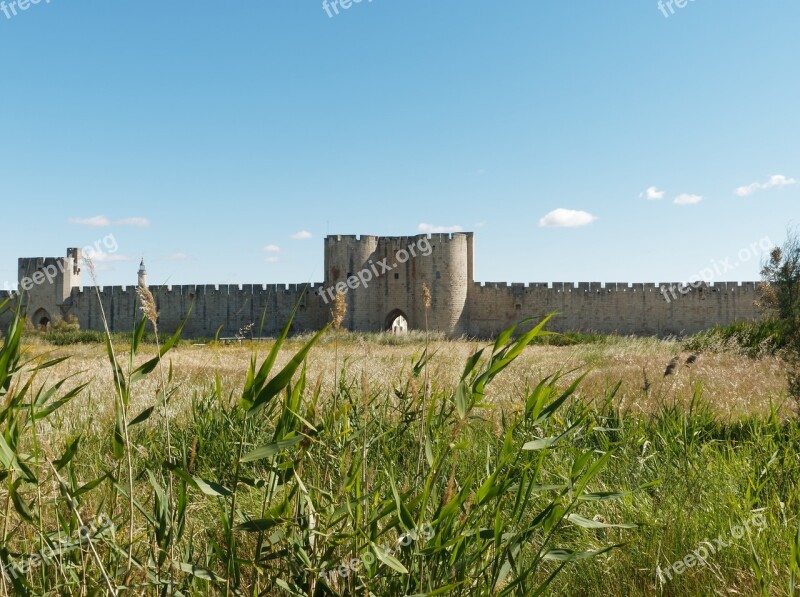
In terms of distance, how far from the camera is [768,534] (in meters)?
1.96

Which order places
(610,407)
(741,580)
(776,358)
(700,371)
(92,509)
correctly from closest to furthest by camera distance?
(741,580) < (92,509) < (610,407) < (700,371) < (776,358)

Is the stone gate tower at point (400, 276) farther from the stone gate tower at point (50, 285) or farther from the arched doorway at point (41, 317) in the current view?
the arched doorway at point (41, 317)

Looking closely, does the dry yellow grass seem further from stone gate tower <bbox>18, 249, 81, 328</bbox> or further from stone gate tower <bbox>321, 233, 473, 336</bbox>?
stone gate tower <bbox>18, 249, 81, 328</bbox>

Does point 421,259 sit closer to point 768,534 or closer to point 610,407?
point 610,407

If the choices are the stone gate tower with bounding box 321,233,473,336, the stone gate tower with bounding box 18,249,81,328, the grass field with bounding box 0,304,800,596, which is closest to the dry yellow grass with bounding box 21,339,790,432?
the grass field with bounding box 0,304,800,596

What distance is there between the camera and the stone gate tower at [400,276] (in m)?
23.8

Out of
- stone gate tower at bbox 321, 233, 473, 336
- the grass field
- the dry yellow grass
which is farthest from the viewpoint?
stone gate tower at bbox 321, 233, 473, 336

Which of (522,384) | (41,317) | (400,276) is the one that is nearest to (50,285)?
(41,317)

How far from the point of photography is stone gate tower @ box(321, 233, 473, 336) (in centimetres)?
2377

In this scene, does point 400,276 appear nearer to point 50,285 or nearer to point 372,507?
point 50,285

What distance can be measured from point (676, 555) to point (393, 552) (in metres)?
0.92

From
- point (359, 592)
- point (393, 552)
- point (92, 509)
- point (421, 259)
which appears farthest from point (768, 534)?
point (421, 259)

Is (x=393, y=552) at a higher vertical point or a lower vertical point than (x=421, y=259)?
lower

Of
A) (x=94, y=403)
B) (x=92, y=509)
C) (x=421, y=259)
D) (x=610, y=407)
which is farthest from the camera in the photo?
(x=421, y=259)
